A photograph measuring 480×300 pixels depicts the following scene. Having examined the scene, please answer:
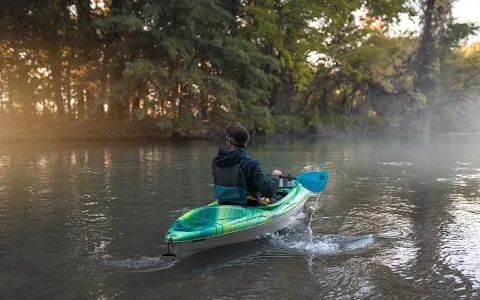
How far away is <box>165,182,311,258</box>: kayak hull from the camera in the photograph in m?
5.49

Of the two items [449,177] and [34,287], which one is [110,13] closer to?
[449,177]

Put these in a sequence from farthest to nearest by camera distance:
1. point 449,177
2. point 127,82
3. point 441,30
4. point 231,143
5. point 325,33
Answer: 1. point 441,30
2. point 325,33
3. point 127,82
4. point 449,177
5. point 231,143

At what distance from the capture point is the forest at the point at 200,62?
26016mm

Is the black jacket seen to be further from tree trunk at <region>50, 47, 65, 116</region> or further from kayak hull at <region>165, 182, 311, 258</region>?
tree trunk at <region>50, 47, 65, 116</region>

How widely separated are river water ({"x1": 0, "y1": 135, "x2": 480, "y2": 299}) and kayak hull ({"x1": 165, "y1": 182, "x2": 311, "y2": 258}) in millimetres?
190

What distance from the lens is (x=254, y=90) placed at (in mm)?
30031

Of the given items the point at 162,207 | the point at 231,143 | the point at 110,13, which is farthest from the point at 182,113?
the point at 231,143

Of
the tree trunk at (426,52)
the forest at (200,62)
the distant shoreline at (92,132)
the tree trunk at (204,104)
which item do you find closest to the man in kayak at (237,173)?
the forest at (200,62)

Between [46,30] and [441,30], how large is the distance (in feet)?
102

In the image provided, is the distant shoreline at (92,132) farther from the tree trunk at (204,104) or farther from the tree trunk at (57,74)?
the tree trunk at (57,74)

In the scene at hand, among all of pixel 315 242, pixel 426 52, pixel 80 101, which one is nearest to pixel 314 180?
pixel 315 242

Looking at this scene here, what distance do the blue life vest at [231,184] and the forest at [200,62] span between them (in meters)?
18.8

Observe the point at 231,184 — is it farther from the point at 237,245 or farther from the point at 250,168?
the point at 237,245

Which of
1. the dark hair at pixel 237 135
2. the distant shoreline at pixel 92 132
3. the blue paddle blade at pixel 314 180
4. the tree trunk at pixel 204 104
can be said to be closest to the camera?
the dark hair at pixel 237 135
